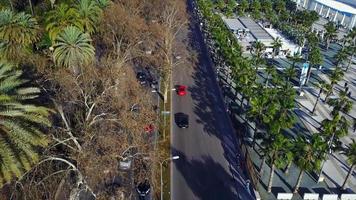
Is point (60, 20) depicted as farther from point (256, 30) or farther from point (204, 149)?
point (256, 30)

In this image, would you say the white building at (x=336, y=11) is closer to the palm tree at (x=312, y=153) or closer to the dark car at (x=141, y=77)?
the dark car at (x=141, y=77)

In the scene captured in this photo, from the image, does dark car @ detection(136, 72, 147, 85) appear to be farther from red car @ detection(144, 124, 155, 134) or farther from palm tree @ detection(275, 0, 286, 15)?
palm tree @ detection(275, 0, 286, 15)

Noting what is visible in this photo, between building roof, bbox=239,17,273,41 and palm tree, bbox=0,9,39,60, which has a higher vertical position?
palm tree, bbox=0,9,39,60

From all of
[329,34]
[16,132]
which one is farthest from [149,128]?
[329,34]

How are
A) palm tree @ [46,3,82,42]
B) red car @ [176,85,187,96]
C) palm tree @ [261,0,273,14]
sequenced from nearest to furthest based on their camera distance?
palm tree @ [46,3,82,42], red car @ [176,85,187,96], palm tree @ [261,0,273,14]

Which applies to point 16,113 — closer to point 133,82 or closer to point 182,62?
point 133,82

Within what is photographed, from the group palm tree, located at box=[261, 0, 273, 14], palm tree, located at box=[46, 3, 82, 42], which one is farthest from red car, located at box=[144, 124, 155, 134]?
palm tree, located at box=[261, 0, 273, 14]
